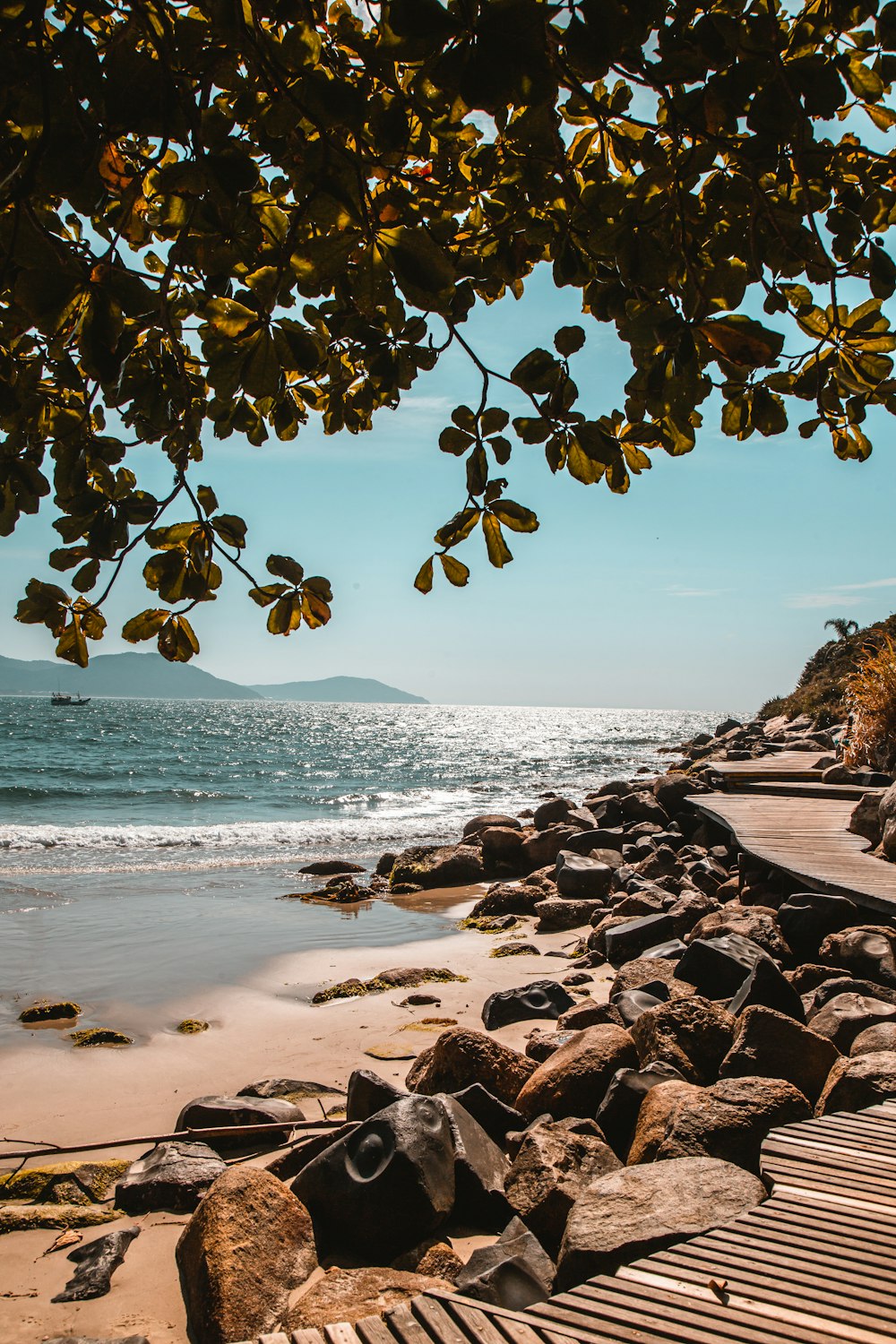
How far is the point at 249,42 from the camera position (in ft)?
4.29

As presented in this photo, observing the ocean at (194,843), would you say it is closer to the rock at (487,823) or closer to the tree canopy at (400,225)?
the rock at (487,823)

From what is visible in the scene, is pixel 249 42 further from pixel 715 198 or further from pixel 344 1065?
pixel 344 1065

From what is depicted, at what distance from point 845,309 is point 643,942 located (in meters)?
6.21

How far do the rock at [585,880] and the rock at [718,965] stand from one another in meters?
5.08

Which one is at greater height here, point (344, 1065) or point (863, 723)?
point (863, 723)

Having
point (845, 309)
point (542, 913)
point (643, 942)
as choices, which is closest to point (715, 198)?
point (845, 309)

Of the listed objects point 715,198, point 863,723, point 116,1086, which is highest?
point 715,198

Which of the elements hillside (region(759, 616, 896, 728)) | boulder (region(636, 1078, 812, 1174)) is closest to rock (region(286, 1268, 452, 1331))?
boulder (region(636, 1078, 812, 1174))

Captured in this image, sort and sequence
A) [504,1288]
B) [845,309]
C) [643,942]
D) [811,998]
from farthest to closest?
[643,942] → [811,998] → [504,1288] → [845,309]

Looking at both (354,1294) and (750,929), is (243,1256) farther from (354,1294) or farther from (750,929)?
(750,929)

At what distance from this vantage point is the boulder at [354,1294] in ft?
8.46

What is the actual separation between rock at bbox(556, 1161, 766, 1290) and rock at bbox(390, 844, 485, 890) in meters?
10.8

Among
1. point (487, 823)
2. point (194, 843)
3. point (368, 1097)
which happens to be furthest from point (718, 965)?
point (194, 843)

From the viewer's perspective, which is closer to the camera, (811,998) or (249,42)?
(249,42)
